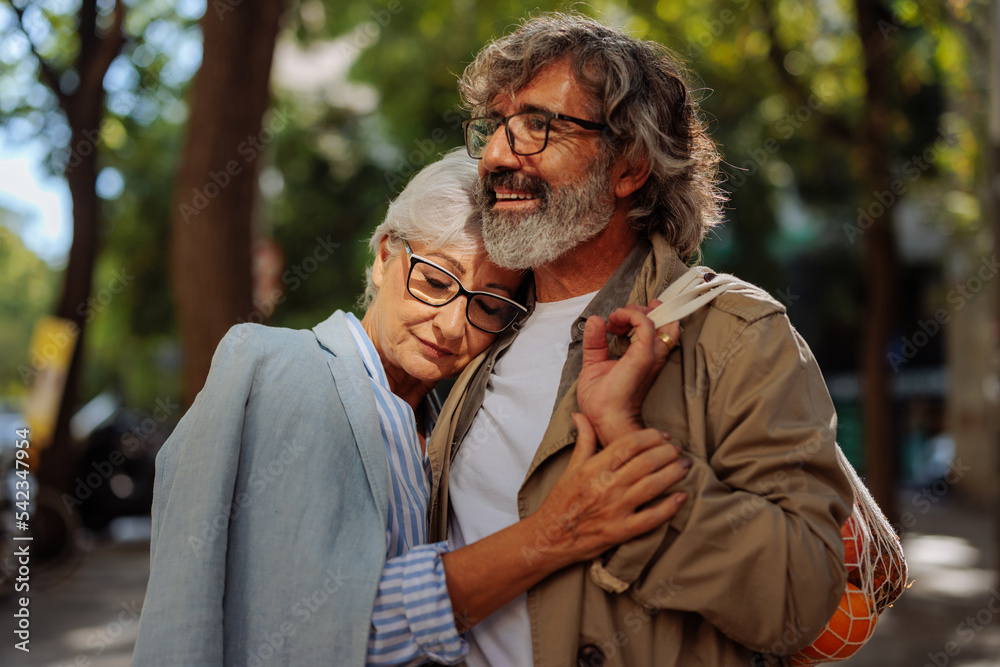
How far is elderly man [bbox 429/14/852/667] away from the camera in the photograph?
1.87 m

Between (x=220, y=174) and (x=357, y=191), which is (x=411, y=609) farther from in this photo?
(x=357, y=191)

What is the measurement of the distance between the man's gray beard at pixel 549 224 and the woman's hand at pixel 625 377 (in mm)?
407

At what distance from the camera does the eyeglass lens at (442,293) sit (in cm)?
254

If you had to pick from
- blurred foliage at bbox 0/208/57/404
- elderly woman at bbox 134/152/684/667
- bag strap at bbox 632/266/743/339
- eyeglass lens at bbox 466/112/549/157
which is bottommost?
blurred foliage at bbox 0/208/57/404

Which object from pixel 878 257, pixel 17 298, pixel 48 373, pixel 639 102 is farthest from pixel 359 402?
Result: pixel 17 298

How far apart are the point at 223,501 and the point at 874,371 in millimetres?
9406

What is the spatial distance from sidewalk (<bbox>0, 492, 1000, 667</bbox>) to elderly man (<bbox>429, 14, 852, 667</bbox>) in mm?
4346

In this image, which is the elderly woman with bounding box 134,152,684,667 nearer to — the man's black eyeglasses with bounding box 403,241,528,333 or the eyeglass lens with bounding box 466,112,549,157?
the man's black eyeglasses with bounding box 403,241,528,333

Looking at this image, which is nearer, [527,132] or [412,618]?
[412,618]

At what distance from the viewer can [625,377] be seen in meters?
1.96

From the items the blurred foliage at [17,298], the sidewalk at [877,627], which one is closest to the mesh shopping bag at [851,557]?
the sidewalk at [877,627]

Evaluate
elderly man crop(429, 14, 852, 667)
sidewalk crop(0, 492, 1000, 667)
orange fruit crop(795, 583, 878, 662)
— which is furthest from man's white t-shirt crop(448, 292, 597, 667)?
sidewalk crop(0, 492, 1000, 667)

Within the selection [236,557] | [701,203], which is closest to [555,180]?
[701,203]

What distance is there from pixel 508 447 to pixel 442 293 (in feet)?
1.57
